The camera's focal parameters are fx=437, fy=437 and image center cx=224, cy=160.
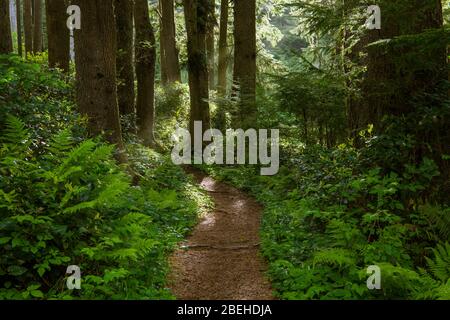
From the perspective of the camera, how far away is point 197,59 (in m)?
16.2

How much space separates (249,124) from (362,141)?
6.69 metres

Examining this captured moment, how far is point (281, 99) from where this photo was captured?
12.5 m

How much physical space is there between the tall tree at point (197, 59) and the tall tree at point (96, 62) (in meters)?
6.78

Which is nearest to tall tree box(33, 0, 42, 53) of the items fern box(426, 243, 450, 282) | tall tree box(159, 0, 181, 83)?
tall tree box(159, 0, 181, 83)

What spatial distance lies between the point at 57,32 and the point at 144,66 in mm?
2918

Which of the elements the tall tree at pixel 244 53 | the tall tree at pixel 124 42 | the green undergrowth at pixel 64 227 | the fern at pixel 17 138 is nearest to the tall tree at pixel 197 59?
the tall tree at pixel 244 53

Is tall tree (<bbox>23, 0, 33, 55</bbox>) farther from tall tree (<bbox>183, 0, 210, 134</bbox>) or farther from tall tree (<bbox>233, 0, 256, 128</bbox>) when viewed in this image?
tall tree (<bbox>233, 0, 256, 128</bbox>)

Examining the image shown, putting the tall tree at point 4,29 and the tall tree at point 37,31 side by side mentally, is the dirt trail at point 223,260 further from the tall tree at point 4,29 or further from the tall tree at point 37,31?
the tall tree at point 37,31

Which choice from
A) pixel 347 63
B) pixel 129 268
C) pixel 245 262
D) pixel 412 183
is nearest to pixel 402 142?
pixel 412 183

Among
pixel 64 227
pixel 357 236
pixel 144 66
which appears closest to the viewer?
pixel 64 227

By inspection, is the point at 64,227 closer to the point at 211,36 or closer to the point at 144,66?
the point at 144,66

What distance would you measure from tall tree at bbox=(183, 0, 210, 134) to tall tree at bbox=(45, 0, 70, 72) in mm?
4246

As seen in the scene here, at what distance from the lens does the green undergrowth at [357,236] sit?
504 cm

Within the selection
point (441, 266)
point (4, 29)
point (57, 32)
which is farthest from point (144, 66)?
point (441, 266)
